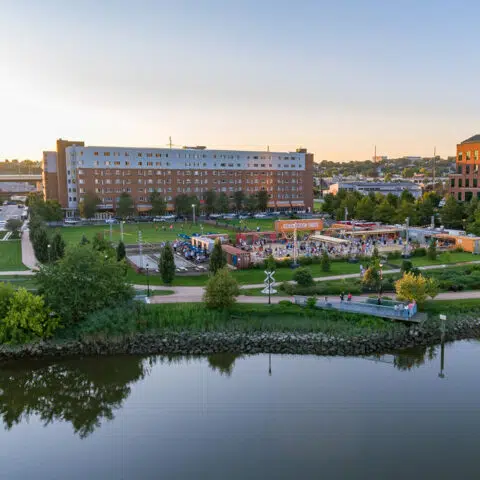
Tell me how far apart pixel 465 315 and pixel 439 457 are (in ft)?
40.0

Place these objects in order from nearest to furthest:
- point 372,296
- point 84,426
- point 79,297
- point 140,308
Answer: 1. point 84,426
2. point 79,297
3. point 140,308
4. point 372,296

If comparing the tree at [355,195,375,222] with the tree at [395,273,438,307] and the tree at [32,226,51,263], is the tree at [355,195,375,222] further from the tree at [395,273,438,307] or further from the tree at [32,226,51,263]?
the tree at [32,226,51,263]

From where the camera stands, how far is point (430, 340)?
2259 centimetres

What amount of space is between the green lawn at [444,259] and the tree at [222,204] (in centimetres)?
4613

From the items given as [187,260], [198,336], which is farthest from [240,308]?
[187,260]

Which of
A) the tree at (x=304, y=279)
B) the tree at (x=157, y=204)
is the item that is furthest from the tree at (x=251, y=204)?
the tree at (x=304, y=279)

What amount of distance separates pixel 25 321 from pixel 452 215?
165 ft

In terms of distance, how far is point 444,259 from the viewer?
37.8 meters

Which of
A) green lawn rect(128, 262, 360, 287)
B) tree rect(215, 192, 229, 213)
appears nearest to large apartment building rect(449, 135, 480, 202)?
tree rect(215, 192, 229, 213)

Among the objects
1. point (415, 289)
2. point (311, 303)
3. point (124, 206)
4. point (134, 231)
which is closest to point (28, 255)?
point (134, 231)

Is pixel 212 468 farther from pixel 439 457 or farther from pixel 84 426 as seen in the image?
pixel 439 457

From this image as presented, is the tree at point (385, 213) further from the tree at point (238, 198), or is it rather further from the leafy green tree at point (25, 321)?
the leafy green tree at point (25, 321)

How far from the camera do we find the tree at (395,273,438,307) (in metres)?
24.1

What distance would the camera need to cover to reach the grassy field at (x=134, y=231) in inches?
2062
